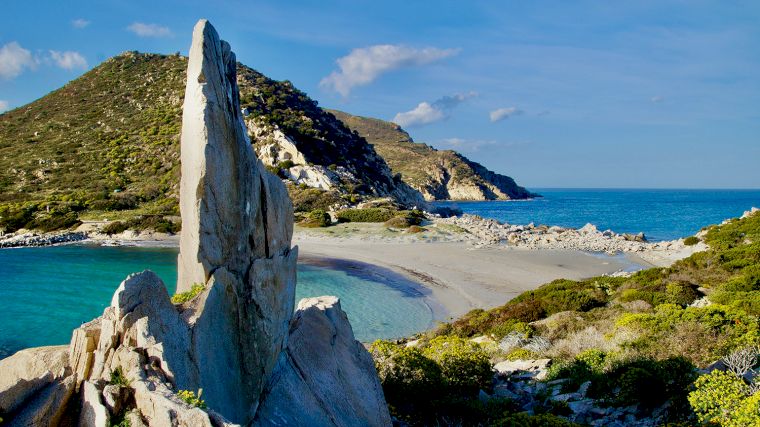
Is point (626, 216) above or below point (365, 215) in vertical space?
below

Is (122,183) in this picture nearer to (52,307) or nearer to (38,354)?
(52,307)

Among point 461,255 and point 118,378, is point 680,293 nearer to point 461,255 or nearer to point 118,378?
point 118,378

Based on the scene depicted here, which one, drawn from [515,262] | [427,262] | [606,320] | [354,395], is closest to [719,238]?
[515,262]

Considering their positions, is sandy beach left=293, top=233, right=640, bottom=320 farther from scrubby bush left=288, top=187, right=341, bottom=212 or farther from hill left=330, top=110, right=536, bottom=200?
hill left=330, top=110, right=536, bottom=200

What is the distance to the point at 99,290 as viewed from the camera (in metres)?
24.2

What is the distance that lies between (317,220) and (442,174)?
326ft

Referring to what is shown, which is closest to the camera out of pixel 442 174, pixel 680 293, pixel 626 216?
pixel 680 293

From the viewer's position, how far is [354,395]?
8.08 metres

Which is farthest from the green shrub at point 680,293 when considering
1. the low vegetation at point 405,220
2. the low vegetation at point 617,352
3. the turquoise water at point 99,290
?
the low vegetation at point 405,220

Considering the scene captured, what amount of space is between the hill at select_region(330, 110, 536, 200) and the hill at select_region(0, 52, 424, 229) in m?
53.6

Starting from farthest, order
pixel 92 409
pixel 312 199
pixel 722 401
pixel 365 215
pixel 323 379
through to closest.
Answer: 1. pixel 312 199
2. pixel 365 215
3. pixel 323 379
4. pixel 722 401
5. pixel 92 409

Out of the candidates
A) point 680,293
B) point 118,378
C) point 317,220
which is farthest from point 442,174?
point 118,378

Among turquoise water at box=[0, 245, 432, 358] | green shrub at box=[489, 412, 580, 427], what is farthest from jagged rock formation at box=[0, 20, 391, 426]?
turquoise water at box=[0, 245, 432, 358]

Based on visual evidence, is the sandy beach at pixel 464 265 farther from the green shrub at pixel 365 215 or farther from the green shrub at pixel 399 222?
the green shrub at pixel 365 215
